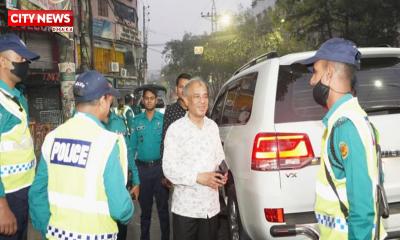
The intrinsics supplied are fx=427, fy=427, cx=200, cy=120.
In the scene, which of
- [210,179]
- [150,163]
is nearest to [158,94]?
[150,163]

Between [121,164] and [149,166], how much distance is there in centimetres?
279

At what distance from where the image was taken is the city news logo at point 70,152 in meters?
2.41

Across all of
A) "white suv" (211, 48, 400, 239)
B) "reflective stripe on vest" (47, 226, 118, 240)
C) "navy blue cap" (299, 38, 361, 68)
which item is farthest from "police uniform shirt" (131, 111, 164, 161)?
"navy blue cap" (299, 38, 361, 68)

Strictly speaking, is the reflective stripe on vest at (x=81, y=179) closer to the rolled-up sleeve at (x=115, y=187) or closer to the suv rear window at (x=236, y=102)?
the rolled-up sleeve at (x=115, y=187)

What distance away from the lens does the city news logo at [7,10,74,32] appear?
42.3ft

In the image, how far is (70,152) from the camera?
7.99 feet

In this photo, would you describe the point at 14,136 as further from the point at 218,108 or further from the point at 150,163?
the point at 218,108

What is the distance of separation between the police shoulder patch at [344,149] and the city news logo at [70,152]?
1.36 metres

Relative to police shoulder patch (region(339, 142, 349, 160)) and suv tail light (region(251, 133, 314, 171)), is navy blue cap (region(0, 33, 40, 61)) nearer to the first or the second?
suv tail light (region(251, 133, 314, 171))

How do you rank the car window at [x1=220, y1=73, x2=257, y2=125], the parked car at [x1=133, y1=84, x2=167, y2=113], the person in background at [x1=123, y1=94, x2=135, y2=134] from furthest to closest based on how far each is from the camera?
the parked car at [x1=133, y1=84, x2=167, y2=113] → the person in background at [x1=123, y1=94, x2=135, y2=134] → the car window at [x1=220, y1=73, x2=257, y2=125]

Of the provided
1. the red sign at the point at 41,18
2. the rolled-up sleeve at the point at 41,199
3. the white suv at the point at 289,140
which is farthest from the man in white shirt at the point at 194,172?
the red sign at the point at 41,18

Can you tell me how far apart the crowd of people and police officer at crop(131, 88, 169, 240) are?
5.24ft

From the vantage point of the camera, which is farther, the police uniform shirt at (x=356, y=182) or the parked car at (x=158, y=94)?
the parked car at (x=158, y=94)

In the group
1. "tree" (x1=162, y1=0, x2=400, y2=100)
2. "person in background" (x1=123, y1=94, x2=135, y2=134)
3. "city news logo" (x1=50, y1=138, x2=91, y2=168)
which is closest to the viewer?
"city news logo" (x1=50, y1=138, x2=91, y2=168)
